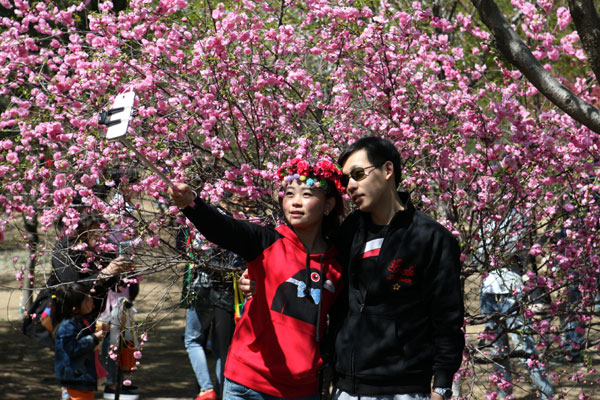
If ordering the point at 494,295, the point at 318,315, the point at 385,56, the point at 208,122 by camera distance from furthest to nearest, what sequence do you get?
the point at 494,295
the point at 385,56
the point at 208,122
the point at 318,315

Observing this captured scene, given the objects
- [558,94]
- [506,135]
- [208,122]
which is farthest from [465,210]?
[208,122]

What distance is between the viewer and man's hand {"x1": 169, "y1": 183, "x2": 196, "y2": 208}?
293 cm

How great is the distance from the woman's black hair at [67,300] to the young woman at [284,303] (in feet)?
7.85

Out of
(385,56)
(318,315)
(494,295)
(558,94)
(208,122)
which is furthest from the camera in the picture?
(494,295)

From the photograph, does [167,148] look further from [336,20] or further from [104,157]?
[336,20]

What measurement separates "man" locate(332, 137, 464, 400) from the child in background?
9.89 ft

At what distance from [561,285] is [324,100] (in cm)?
215

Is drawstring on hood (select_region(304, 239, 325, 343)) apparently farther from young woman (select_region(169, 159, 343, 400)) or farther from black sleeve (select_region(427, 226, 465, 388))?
black sleeve (select_region(427, 226, 465, 388))

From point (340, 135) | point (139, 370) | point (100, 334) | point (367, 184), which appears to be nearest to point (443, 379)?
point (367, 184)

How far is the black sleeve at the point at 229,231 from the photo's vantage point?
3043 millimetres

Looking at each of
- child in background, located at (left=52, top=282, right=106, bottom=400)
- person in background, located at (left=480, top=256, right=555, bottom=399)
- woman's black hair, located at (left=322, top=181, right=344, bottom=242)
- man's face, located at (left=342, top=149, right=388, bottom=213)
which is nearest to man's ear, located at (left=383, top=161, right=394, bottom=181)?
man's face, located at (left=342, top=149, right=388, bottom=213)

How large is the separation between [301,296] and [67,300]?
113 inches

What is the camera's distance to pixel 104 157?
15.7 feet

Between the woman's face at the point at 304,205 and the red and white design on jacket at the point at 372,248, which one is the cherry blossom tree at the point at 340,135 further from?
the red and white design on jacket at the point at 372,248
